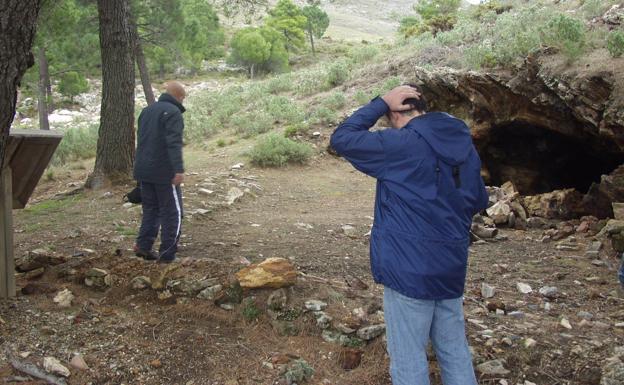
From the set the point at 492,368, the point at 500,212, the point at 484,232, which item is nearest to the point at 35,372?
the point at 492,368

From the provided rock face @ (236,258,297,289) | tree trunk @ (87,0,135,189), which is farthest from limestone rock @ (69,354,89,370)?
tree trunk @ (87,0,135,189)

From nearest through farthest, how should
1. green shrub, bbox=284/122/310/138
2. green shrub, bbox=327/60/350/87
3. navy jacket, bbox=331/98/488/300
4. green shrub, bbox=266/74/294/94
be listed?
navy jacket, bbox=331/98/488/300 → green shrub, bbox=284/122/310/138 → green shrub, bbox=327/60/350/87 → green shrub, bbox=266/74/294/94

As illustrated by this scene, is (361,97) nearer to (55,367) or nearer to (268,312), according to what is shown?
(268,312)

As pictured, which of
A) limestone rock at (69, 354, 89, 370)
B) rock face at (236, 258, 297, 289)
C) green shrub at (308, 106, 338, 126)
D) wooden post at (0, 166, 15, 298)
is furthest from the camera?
green shrub at (308, 106, 338, 126)

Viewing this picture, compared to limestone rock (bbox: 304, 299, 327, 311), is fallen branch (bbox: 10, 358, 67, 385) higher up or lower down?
lower down

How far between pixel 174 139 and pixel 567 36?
21.8ft

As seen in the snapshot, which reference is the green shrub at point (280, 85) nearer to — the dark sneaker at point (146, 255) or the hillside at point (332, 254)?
the hillside at point (332, 254)

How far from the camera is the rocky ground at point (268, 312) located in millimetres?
3836

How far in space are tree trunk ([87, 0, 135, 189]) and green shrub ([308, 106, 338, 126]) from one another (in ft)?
22.0

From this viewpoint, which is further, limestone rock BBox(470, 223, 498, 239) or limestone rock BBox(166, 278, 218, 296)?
limestone rock BBox(470, 223, 498, 239)

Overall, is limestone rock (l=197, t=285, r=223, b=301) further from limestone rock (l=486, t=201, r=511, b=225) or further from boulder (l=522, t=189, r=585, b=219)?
boulder (l=522, t=189, r=585, b=219)

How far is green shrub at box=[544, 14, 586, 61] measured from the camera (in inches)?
349

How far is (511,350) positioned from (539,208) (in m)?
5.60

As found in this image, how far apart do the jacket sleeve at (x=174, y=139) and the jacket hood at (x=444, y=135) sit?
3.20 m
